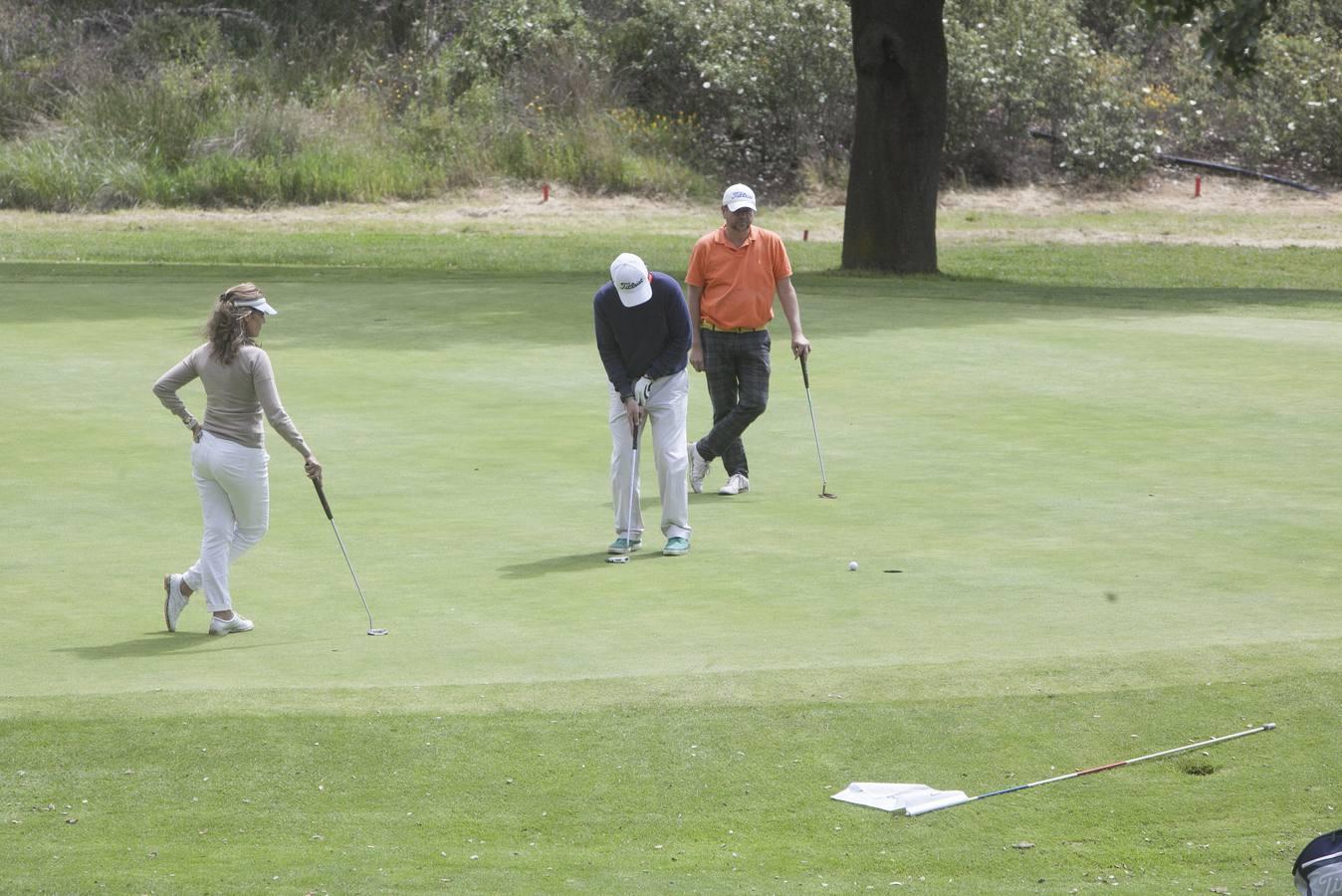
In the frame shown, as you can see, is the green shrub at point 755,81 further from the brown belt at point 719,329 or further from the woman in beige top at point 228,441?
the woman in beige top at point 228,441

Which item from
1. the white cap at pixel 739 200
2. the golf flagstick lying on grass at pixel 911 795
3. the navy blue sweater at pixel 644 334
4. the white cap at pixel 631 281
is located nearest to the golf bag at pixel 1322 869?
the golf flagstick lying on grass at pixel 911 795

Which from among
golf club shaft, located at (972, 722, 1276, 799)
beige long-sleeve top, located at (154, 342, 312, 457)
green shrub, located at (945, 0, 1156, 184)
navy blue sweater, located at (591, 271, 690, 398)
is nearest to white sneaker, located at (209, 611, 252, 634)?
beige long-sleeve top, located at (154, 342, 312, 457)

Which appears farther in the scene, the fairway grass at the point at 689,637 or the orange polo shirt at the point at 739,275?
the orange polo shirt at the point at 739,275

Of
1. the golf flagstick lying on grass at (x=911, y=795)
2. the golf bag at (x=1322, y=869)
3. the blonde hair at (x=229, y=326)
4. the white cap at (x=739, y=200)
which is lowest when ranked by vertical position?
the golf flagstick lying on grass at (x=911, y=795)

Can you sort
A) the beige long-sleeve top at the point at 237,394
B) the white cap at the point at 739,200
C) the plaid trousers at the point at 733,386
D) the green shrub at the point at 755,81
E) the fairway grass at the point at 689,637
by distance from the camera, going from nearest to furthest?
the fairway grass at the point at 689,637, the beige long-sleeve top at the point at 237,394, the white cap at the point at 739,200, the plaid trousers at the point at 733,386, the green shrub at the point at 755,81

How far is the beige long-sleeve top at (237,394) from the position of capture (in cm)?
840

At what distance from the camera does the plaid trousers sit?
1153cm

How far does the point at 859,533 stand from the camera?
398 inches

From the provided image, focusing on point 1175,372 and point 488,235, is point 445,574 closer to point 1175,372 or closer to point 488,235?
point 1175,372

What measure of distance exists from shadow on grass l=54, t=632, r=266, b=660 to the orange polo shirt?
14.1 feet

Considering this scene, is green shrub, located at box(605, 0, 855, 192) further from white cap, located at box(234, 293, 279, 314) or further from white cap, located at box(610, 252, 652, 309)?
white cap, located at box(234, 293, 279, 314)

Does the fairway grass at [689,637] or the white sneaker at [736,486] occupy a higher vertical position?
the fairway grass at [689,637]

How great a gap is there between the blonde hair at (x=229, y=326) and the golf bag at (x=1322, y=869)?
17.4 feet

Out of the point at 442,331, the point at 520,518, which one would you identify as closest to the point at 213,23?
the point at 442,331
